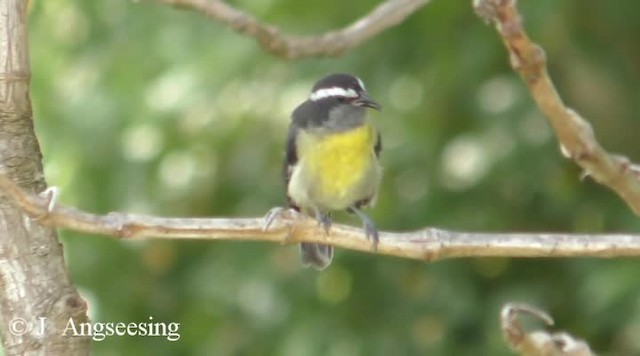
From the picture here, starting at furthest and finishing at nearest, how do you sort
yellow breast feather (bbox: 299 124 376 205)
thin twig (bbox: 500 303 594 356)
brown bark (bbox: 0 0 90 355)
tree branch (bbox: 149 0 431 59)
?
yellow breast feather (bbox: 299 124 376 205)
tree branch (bbox: 149 0 431 59)
thin twig (bbox: 500 303 594 356)
brown bark (bbox: 0 0 90 355)

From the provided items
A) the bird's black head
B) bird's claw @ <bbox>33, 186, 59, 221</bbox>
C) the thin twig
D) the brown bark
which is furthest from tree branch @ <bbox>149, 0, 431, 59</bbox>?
the thin twig

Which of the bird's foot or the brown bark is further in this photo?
the bird's foot

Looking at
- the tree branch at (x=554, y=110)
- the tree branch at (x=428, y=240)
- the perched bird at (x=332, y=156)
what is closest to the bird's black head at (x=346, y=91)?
the perched bird at (x=332, y=156)

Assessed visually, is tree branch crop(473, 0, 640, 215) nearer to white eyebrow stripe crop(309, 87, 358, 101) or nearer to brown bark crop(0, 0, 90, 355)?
brown bark crop(0, 0, 90, 355)

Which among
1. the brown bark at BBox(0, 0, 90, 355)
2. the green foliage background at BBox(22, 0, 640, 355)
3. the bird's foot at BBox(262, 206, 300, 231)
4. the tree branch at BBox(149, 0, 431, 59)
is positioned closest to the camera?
the brown bark at BBox(0, 0, 90, 355)

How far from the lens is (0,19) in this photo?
238cm

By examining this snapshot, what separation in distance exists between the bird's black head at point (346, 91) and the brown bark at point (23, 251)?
1.70 m

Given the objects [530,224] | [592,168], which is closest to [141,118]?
[530,224]

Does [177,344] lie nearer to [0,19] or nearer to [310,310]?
[310,310]

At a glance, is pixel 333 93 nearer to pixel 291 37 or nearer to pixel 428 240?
pixel 291 37

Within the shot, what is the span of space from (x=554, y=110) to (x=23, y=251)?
43.4 inches

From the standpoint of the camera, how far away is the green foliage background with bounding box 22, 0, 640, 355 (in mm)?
5066

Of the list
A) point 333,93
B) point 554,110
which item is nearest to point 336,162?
point 333,93

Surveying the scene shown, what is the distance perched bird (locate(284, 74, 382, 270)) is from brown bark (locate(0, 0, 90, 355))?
1.62m
